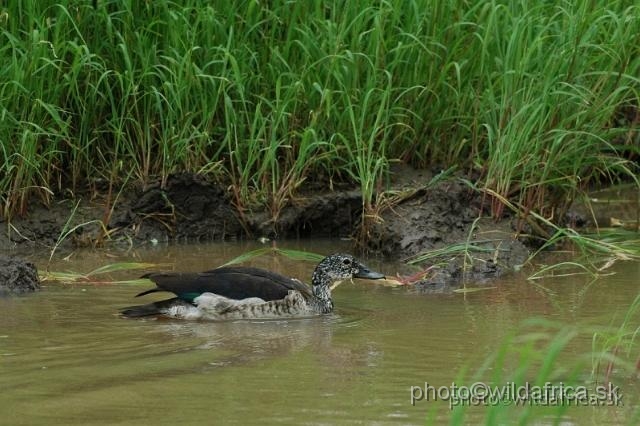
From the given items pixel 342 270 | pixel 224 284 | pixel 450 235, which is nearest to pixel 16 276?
pixel 224 284

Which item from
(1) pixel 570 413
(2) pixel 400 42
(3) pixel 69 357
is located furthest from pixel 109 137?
(1) pixel 570 413

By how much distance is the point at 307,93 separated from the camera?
10156 mm

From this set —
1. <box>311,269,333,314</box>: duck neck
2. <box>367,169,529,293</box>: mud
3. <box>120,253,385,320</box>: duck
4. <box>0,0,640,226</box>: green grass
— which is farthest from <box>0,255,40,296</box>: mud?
<box>367,169,529,293</box>: mud

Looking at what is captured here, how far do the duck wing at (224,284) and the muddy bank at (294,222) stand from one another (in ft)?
5.06

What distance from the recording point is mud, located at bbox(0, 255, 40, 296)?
8.35 m

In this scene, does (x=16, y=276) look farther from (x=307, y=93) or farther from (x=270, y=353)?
(x=307, y=93)

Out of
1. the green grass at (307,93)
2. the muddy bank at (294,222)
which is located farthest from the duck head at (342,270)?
the green grass at (307,93)

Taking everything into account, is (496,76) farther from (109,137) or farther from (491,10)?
(109,137)

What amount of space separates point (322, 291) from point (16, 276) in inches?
75.7

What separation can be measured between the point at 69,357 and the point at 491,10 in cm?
471

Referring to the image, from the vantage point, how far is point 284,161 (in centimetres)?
1041

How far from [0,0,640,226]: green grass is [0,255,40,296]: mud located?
1352 mm

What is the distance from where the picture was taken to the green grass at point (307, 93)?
972 cm

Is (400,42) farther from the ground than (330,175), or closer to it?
farther from the ground
